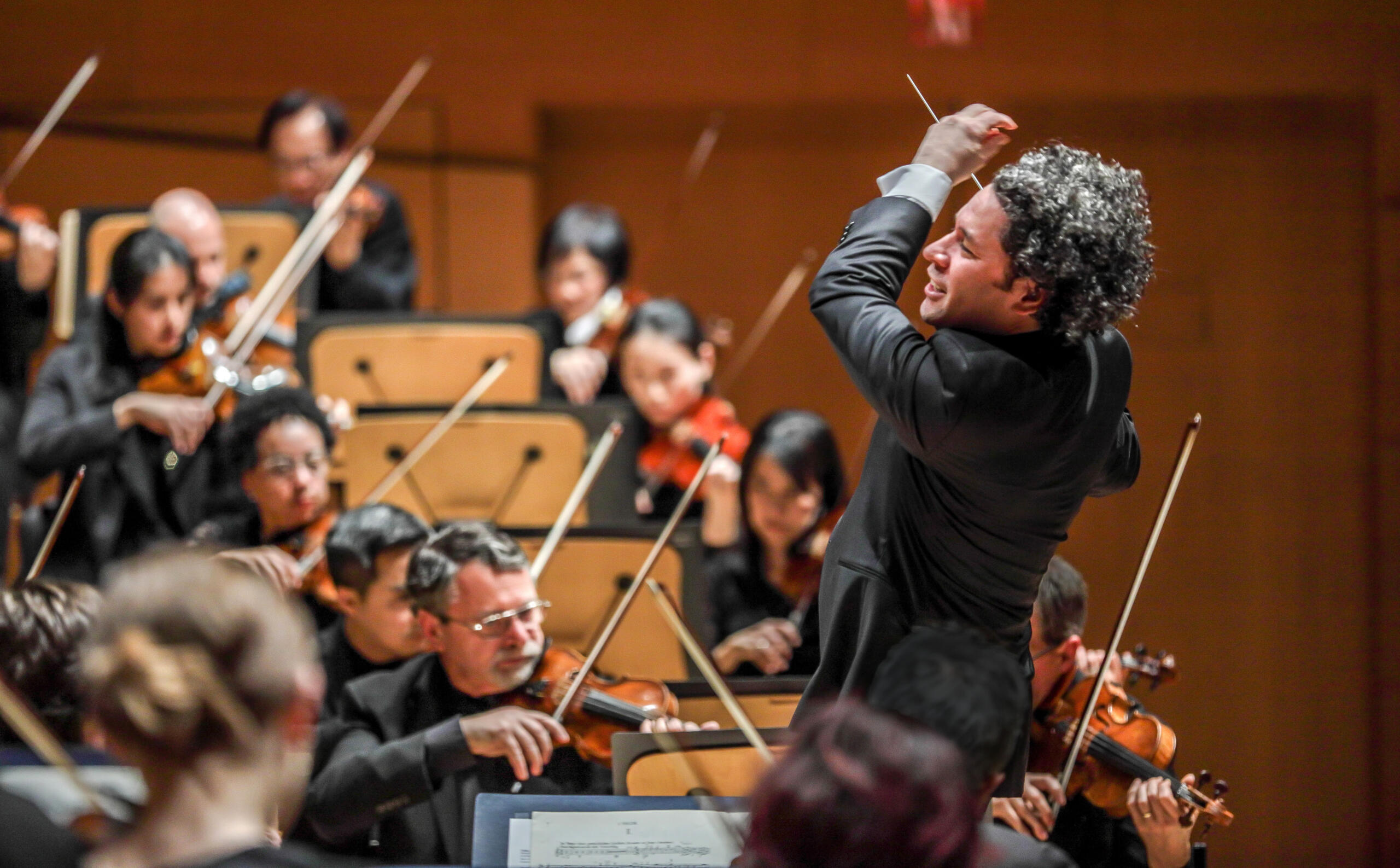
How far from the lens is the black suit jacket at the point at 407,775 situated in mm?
1939

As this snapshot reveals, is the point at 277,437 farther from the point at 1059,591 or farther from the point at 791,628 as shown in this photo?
the point at 1059,591

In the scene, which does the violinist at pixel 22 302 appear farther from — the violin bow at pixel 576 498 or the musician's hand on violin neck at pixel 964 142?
the musician's hand on violin neck at pixel 964 142

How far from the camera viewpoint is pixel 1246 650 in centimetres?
424

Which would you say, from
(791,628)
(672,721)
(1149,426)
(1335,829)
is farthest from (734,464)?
(1335,829)

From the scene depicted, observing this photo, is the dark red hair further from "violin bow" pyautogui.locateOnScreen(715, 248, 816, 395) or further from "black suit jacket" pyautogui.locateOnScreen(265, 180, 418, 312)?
"violin bow" pyautogui.locateOnScreen(715, 248, 816, 395)

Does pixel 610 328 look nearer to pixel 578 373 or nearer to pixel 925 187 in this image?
pixel 578 373

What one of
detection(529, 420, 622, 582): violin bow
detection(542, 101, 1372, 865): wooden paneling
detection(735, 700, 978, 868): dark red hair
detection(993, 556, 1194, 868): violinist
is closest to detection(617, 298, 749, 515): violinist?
detection(529, 420, 622, 582): violin bow

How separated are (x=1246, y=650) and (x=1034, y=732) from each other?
8.26 feet

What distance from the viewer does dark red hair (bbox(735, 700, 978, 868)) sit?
99cm

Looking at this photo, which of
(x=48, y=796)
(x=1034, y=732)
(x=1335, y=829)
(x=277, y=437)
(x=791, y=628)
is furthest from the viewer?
(x=1335, y=829)

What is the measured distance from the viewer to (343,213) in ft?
11.9

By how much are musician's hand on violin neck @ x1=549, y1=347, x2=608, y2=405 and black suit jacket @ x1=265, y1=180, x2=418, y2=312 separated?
0.55 m

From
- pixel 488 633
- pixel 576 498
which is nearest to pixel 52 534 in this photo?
pixel 488 633

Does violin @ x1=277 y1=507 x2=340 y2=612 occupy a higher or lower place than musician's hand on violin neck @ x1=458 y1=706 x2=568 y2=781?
higher
